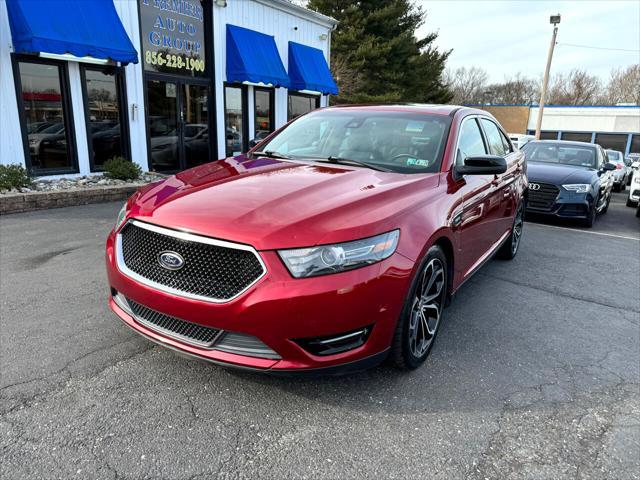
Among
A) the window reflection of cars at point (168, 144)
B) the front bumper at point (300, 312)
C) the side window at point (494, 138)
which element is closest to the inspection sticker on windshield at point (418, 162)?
the front bumper at point (300, 312)

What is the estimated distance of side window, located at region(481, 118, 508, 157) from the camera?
4.56 meters

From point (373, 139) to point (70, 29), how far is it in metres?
7.31

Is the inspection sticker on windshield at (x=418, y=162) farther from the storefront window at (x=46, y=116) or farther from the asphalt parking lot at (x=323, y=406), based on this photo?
the storefront window at (x=46, y=116)

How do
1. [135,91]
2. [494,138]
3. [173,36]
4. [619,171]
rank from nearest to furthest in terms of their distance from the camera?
[494,138], [135,91], [173,36], [619,171]

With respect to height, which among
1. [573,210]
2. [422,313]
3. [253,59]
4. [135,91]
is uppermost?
[253,59]

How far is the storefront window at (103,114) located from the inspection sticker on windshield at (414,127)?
8.14m

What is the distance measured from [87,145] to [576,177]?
31.8 ft

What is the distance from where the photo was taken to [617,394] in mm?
2824

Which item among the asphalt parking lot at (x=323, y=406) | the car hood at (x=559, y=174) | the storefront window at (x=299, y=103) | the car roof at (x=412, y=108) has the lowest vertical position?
the asphalt parking lot at (x=323, y=406)

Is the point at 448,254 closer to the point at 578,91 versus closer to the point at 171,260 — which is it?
the point at 171,260

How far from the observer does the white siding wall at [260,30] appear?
1223 cm

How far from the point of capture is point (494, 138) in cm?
484

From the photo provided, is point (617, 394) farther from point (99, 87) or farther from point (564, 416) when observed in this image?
point (99, 87)

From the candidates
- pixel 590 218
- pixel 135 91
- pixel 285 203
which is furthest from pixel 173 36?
pixel 285 203
